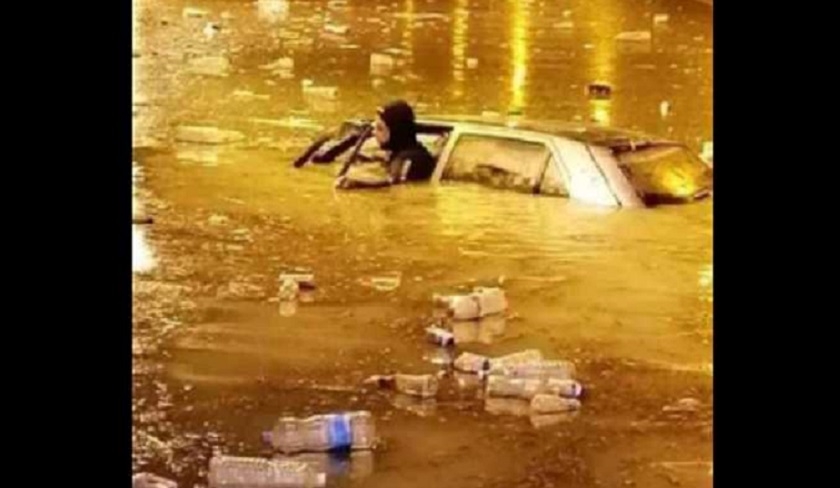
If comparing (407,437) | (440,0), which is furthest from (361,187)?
(440,0)

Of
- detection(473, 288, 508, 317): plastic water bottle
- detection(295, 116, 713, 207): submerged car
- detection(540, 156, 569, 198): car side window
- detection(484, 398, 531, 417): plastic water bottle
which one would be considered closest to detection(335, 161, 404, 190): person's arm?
detection(295, 116, 713, 207): submerged car

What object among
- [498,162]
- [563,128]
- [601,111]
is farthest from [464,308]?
[601,111]

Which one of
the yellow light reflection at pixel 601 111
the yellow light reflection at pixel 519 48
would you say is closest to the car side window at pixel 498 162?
the yellow light reflection at pixel 601 111

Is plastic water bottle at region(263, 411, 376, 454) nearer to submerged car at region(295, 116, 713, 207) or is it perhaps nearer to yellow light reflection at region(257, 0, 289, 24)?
submerged car at region(295, 116, 713, 207)

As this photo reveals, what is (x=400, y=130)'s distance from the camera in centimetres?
544

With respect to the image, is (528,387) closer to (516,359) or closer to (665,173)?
(516,359)

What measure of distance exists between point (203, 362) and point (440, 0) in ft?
29.6

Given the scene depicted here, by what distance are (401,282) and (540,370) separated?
2.33ft

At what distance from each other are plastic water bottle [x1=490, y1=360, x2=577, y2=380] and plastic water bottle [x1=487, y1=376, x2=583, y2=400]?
23 millimetres
